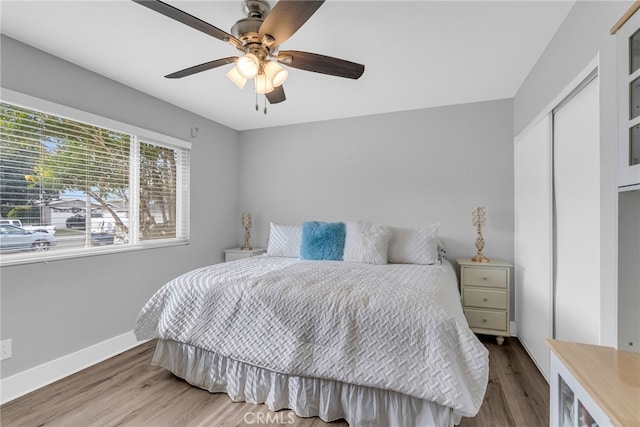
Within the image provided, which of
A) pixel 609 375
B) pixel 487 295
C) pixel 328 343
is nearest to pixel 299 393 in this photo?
pixel 328 343

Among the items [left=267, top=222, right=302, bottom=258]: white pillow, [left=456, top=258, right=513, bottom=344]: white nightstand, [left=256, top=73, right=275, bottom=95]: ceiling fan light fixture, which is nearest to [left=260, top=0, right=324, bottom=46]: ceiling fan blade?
[left=256, top=73, right=275, bottom=95]: ceiling fan light fixture

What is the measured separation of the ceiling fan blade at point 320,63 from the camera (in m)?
1.67

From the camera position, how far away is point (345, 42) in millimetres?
2002

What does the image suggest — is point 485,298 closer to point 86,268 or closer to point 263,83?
point 263,83

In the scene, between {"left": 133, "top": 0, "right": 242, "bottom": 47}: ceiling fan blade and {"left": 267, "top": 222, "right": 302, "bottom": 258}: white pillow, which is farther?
{"left": 267, "top": 222, "right": 302, "bottom": 258}: white pillow

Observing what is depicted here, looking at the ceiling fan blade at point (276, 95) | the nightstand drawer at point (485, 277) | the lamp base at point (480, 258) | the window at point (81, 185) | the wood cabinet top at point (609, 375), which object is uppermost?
the ceiling fan blade at point (276, 95)

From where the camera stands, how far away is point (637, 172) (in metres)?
0.95

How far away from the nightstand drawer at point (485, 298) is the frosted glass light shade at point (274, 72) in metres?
2.51

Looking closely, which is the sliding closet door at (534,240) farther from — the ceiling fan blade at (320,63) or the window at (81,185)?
the window at (81,185)

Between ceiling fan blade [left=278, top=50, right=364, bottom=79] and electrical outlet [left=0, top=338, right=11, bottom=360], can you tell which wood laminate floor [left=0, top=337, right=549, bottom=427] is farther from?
ceiling fan blade [left=278, top=50, right=364, bottom=79]

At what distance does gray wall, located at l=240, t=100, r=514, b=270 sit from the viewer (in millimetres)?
3043

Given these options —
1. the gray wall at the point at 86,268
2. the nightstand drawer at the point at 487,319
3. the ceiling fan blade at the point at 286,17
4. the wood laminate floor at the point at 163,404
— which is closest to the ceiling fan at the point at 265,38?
the ceiling fan blade at the point at 286,17

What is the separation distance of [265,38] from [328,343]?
68.1 inches

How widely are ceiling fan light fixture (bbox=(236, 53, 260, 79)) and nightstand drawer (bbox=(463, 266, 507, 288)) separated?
253 centimetres
